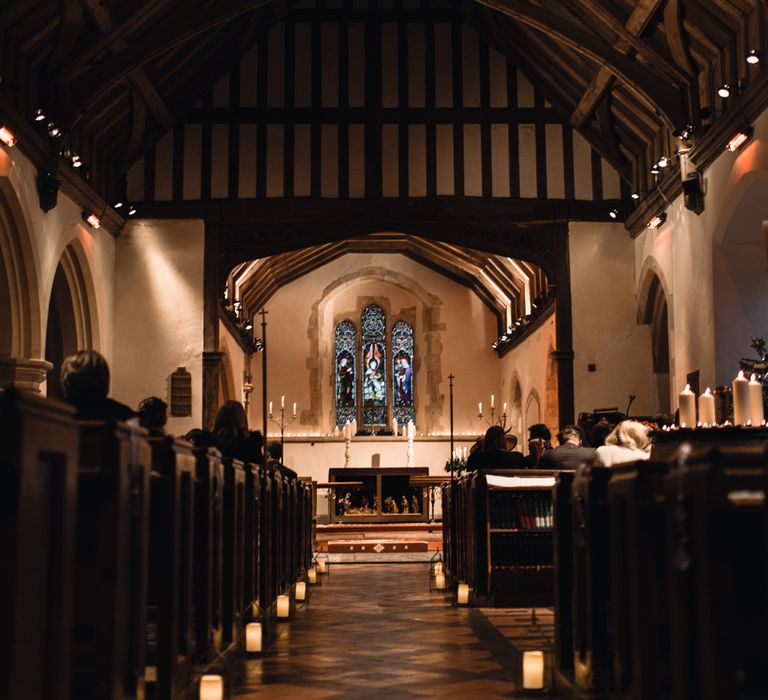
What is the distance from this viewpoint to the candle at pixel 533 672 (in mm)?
3479

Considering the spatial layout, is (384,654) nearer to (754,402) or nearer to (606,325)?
(754,402)

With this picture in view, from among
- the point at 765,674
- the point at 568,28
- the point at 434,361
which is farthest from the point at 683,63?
the point at 434,361

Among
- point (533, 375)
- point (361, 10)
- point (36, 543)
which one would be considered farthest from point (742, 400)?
point (533, 375)

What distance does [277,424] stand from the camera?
18.8m

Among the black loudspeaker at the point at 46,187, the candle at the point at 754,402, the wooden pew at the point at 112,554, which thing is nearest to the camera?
the wooden pew at the point at 112,554

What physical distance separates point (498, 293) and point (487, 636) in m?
13.4

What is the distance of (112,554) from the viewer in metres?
2.37

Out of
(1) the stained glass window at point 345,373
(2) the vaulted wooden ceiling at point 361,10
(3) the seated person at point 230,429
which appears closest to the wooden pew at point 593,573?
(3) the seated person at point 230,429

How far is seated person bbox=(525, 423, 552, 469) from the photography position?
7574mm

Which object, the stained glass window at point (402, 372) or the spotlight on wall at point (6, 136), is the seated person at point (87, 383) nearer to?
the spotlight on wall at point (6, 136)

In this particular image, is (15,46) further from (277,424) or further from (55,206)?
(277,424)

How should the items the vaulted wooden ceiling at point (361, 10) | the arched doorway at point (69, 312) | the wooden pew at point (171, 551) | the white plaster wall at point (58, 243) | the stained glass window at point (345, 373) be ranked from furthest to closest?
the stained glass window at point (345, 373) → the arched doorway at point (69, 312) → the white plaster wall at point (58, 243) → the vaulted wooden ceiling at point (361, 10) → the wooden pew at point (171, 551)

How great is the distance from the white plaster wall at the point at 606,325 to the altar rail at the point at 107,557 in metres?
8.32

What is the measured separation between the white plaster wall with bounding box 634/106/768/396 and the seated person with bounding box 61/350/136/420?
617 cm
